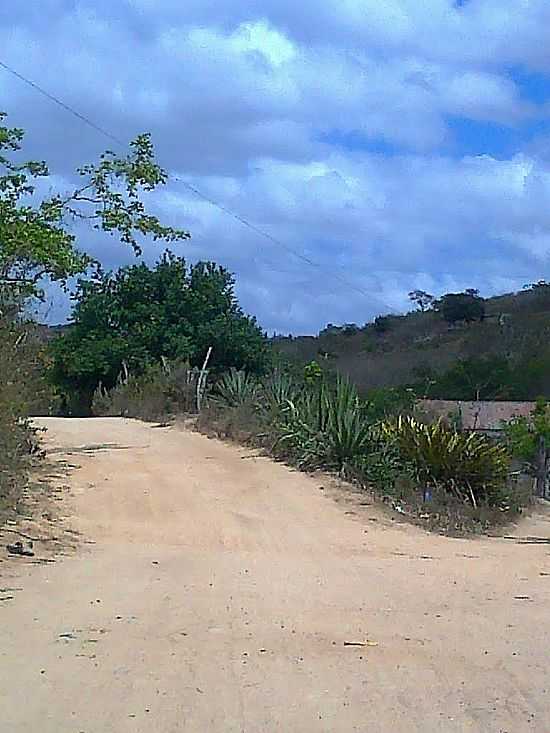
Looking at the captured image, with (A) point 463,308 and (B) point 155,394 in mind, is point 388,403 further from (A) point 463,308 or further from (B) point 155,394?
(A) point 463,308

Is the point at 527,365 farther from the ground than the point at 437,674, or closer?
farther from the ground

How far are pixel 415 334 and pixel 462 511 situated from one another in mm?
55310

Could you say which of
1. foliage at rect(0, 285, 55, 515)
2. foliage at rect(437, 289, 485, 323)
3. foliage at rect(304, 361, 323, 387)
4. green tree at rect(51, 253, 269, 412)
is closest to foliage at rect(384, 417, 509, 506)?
foliage at rect(304, 361, 323, 387)

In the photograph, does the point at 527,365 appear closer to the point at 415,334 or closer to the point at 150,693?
the point at 415,334

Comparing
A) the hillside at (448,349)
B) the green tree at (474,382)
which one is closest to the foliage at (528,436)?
the hillside at (448,349)

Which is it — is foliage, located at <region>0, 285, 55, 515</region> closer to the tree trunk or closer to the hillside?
the tree trunk

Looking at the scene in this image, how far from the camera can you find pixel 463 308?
73.6 meters

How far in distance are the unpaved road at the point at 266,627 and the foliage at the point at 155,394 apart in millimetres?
10611

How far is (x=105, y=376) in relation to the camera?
36.1m

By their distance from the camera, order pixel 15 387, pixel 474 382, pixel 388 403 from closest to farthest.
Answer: pixel 15 387, pixel 388 403, pixel 474 382

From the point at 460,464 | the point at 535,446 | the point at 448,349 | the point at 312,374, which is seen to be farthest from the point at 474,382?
the point at 460,464

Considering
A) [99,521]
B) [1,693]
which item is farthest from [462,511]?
[1,693]

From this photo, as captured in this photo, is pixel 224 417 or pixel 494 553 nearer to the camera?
pixel 494 553

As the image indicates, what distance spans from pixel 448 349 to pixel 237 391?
136 feet
